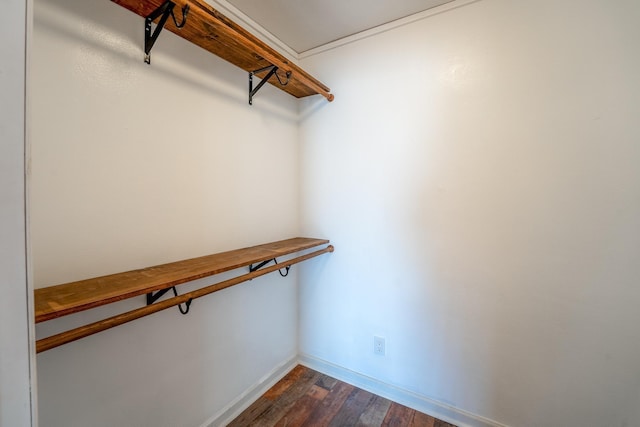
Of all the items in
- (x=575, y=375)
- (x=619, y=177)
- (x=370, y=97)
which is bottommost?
(x=575, y=375)

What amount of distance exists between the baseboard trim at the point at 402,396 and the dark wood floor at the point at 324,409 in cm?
3

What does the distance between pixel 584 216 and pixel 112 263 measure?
6.82 feet

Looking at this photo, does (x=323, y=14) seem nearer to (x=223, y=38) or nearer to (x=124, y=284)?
(x=223, y=38)

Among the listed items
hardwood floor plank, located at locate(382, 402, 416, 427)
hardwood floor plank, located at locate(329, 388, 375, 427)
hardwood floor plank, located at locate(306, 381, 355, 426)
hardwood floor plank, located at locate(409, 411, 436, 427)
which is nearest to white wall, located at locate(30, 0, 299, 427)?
hardwood floor plank, located at locate(306, 381, 355, 426)

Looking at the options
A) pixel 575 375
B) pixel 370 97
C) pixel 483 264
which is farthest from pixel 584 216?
pixel 370 97

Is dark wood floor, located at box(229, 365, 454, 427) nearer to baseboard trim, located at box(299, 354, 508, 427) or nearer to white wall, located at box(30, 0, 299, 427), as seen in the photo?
baseboard trim, located at box(299, 354, 508, 427)

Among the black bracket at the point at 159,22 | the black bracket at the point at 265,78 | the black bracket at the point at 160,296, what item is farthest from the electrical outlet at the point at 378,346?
the black bracket at the point at 159,22

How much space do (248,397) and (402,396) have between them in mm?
974

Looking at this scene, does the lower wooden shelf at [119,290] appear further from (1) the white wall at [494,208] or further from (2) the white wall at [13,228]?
(1) the white wall at [494,208]

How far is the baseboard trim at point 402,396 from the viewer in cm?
148

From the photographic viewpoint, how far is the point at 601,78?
118 cm

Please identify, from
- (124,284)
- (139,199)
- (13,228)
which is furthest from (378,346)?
(13,228)

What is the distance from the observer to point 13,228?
48 cm

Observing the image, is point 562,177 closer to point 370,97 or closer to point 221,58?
point 370,97
